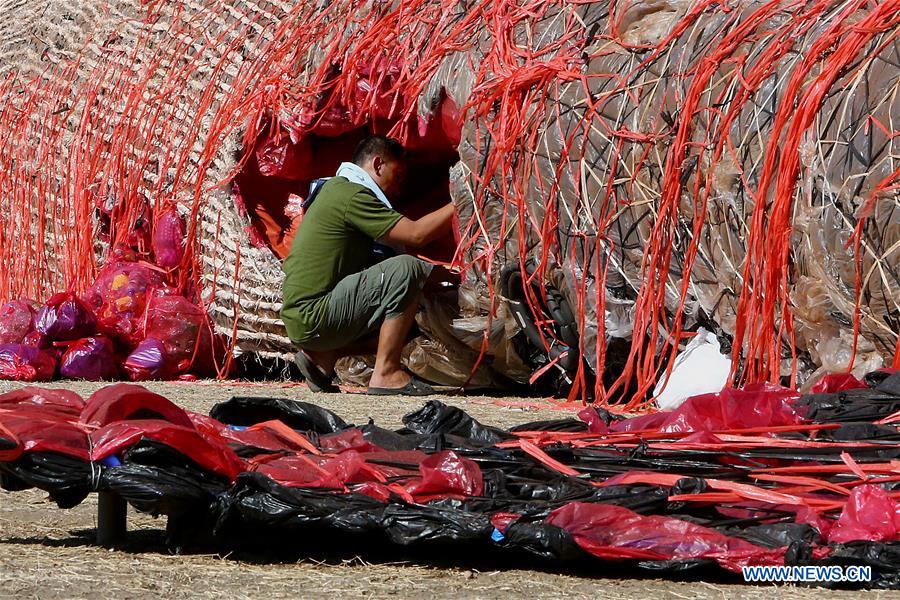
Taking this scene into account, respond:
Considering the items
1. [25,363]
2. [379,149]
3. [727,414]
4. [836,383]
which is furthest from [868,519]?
[25,363]

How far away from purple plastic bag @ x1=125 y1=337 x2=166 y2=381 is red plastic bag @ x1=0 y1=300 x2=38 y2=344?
502 millimetres

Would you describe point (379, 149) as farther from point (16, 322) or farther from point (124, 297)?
point (16, 322)

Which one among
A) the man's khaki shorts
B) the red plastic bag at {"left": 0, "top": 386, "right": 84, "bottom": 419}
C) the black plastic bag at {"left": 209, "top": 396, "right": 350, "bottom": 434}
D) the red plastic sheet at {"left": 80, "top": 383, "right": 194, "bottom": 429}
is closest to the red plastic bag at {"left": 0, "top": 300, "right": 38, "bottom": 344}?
the man's khaki shorts

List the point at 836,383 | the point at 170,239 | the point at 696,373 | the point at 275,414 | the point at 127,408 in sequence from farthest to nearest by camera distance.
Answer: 1. the point at 170,239
2. the point at 696,373
3. the point at 836,383
4. the point at 275,414
5. the point at 127,408

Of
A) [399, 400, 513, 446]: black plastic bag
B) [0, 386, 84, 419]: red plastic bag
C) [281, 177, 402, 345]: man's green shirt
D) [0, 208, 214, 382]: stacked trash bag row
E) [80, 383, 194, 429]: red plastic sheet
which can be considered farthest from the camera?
[0, 208, 214, 382]: stacked trash bag row

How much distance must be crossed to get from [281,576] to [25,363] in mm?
4280

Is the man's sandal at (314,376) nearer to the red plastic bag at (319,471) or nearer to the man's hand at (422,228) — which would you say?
the man's hand at (422,228)

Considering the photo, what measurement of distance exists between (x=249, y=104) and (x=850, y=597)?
4698 millimetres

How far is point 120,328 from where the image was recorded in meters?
6.31

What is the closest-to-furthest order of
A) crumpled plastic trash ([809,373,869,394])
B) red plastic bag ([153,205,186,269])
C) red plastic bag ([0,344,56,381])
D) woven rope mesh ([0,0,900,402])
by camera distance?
1. crumpled plastic trash ([809,373,869,394])
2. woven rope mesh ([0,0,900,402])
3. red plastic bag ([0,344,56,381])
4. red plastic bag ([153,205,186,269])

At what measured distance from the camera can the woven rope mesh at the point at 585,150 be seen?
3551 mm

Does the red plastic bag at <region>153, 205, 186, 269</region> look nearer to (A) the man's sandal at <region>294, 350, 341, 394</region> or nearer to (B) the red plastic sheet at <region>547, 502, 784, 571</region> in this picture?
(A) the man's sandal at <region>294, 350, 341, 394</region>

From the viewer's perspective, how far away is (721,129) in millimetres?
3891

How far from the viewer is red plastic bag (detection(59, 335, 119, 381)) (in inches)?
239
